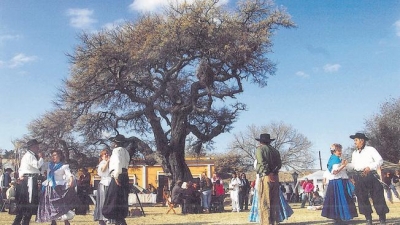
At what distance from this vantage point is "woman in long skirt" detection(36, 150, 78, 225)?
861 cm

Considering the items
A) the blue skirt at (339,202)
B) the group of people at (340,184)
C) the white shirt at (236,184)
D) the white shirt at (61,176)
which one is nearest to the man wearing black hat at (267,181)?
the group of people at (340,184)

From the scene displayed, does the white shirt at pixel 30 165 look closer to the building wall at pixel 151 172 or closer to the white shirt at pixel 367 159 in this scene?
the white shirt at pixel 367 159

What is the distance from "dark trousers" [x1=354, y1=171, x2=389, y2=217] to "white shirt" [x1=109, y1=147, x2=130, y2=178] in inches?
171

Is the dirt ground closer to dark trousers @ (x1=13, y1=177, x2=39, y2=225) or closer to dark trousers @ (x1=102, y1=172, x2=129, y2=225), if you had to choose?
dark trousers @ (x1=13, y1=177, x2=39, y2=225)

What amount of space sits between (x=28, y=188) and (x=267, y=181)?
444cm

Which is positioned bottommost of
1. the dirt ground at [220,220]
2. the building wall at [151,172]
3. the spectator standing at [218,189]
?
the dirt ground at [220,220]

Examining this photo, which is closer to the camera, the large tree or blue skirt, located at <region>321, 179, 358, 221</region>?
blue skirt, located at <region>321, 179, 358, 221</region>

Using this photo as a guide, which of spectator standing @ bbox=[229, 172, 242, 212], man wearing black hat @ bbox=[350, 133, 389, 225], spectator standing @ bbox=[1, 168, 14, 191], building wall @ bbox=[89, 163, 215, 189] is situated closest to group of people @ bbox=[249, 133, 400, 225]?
man wearing black hat @ bbox=[350, 133, 389, 225]

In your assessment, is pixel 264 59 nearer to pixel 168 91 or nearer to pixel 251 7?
pixel 251 7

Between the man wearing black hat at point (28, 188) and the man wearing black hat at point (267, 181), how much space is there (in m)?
4.21

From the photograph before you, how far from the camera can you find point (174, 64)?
89.6 feet

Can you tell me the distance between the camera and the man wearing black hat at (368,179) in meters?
8.02

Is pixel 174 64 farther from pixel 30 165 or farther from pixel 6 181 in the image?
pixel 30 165

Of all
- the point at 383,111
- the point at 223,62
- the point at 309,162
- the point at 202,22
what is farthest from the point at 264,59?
the point at 309,162
